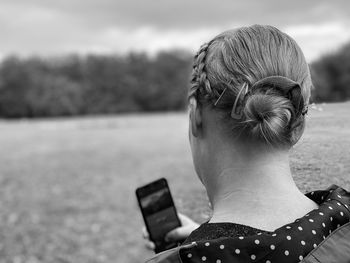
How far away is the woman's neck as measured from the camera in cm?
138

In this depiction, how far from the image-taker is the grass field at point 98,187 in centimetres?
193

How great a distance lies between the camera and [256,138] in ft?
4.60

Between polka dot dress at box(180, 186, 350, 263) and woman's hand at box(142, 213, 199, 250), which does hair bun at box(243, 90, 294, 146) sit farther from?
woman's hand at box(142, 213, 199, 250)

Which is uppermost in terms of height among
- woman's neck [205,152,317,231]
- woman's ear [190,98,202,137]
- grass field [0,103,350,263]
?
woman's ear [190,98,202,137]

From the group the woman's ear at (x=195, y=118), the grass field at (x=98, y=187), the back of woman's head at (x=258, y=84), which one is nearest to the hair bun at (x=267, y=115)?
the back of woman's head at (x=258, y=84)

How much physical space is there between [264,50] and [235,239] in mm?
487

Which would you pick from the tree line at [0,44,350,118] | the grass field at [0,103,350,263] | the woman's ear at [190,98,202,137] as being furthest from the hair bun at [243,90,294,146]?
the tree line at [0,44,350,118]

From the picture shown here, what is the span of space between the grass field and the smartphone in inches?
5.9

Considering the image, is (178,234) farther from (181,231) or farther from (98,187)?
(98,187)

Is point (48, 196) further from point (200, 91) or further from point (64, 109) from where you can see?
point (64, 109)

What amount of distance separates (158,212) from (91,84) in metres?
36.4

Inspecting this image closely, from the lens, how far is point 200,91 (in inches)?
57.7

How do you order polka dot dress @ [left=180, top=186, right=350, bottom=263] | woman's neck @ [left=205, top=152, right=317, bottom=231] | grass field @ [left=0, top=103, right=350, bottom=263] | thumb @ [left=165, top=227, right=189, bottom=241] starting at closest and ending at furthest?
polka dot dress @ [left=180, top=186, right=350, bottom=263], woman's neck @ [left=205, top=152, right=317, bottom=231], grass field @ [left=0, top=103, right=350, bottom=263], thumb @ [left=165, top=227, right=189, bottom=241]

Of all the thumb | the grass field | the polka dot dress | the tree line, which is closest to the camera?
the polka dot dress
